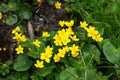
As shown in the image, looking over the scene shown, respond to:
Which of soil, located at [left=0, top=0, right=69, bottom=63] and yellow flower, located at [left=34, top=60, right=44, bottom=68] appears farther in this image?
soil, located at [left=0, top=0, right=69, bottom=63]

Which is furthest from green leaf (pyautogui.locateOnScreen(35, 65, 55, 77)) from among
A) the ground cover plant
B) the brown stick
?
the brown stick

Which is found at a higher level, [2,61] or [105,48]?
[105,48]

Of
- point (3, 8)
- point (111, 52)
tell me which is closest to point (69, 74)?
point (111, 52)

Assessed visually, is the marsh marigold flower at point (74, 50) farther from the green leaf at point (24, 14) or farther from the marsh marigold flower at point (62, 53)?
the green leaf at point (24, 14)

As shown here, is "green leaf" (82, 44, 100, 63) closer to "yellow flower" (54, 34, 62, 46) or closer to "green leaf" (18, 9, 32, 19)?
"yellow flower" (54, 34, 62, 46)

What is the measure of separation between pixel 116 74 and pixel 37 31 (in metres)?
0.89

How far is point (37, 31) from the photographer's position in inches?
123

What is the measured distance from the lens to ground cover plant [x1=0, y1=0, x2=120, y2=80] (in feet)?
8.48

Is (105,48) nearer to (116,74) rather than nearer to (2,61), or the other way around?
(116,74)

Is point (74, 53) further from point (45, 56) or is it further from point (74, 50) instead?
Result: point (45, 56)

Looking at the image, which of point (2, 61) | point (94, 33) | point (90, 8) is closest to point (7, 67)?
point (2, 61)

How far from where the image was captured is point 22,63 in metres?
2.68

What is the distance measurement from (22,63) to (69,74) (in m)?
0.42

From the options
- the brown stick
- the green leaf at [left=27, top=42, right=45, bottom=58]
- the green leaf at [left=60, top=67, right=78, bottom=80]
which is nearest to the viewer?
the green leaf at [left=60, top=67, right=78, bottom=80]
